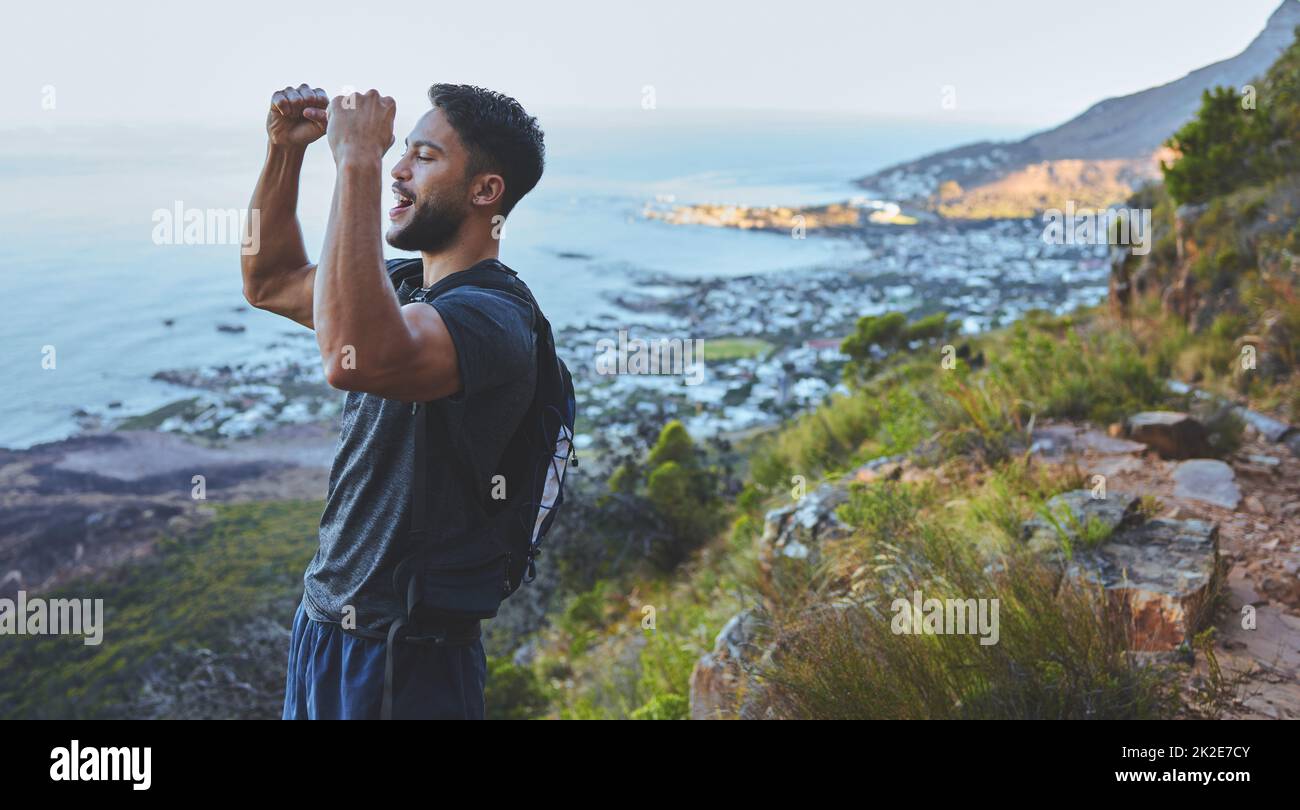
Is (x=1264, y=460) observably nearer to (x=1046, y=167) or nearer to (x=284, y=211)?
(x=284, y=211)

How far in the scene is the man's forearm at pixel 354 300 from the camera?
1190mm

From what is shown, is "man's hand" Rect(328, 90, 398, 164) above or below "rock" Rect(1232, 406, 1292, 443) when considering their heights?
above

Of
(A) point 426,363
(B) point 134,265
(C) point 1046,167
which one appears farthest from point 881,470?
(C) point 1046,167

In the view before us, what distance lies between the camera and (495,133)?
5.39 feet

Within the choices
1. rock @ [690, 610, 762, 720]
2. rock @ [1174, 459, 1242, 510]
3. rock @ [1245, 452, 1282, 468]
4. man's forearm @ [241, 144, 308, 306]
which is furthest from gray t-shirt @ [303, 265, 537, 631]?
rock @ [1245, 452, 1282, 468]

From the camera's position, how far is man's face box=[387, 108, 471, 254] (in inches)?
62.1

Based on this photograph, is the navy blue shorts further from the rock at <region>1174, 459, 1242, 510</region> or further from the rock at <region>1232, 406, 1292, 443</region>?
the rock at <region>1232, 406, 1292, 443</region>

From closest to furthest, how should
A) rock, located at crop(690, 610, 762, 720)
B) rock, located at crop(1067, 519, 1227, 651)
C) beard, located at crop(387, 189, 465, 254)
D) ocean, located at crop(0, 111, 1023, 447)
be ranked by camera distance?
beard, located at crop(387, 189, 465, 254)
rock, located at crop(1067, 519, 1227, 651)
rock, located at crop(690, 610, 762, 720)
ocean, located at crop(0, 111, 1023, 447)

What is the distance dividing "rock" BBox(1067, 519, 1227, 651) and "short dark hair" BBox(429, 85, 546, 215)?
6.96ft

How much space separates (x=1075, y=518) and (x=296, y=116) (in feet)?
9.65

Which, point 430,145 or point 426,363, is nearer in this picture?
point 426,363
